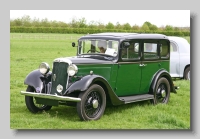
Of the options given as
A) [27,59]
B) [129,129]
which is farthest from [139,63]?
[27,59]

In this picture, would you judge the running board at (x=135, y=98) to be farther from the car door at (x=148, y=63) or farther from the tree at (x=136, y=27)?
the tree at (x=136, y=27)

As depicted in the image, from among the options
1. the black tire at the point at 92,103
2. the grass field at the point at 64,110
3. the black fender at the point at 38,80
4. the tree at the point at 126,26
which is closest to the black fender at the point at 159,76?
the grass field at the point at 64,110

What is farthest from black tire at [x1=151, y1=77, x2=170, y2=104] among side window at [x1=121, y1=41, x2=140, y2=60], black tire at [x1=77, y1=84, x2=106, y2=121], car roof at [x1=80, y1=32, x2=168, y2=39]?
black tire at [x1=77, y1=84, x2=106, y2=121]

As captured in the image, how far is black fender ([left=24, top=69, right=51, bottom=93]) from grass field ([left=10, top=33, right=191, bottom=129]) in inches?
18.8

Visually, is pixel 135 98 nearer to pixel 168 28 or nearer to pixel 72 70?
pixel 72 70

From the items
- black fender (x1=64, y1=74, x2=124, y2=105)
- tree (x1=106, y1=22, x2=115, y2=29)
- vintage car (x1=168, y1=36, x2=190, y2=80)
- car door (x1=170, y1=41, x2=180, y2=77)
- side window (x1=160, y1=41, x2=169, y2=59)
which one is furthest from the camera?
car door (x1=170, y1=41, x2=180, y2=77)

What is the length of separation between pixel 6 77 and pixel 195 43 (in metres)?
3.34

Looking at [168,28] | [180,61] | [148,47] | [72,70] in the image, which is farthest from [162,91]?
[180,61]

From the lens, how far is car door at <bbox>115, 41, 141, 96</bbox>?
792 centimetres

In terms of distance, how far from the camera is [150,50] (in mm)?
8586

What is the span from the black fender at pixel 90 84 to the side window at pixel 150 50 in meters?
1.33

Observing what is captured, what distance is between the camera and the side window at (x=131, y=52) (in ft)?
26.1

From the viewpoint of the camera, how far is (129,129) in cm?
711

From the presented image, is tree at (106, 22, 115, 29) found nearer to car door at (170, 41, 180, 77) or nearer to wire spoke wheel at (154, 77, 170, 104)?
wire spoke wheel at (154, 77, 170, 104)
